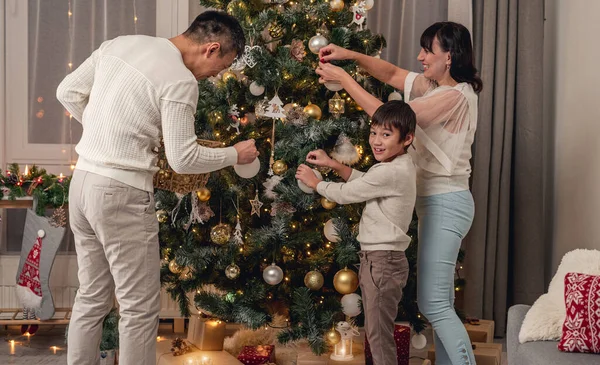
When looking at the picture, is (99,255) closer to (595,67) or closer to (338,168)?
(338,168)

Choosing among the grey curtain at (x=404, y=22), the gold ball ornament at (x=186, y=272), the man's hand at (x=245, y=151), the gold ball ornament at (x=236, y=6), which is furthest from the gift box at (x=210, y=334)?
the grey curtain at (x=404, y=22)

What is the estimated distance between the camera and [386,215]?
7.89ft

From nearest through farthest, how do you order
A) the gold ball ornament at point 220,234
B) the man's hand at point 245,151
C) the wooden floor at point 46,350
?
the man's hand at point 245,151 < the gold ball ornament at point 220,234 < the wooden floor at point 46,350

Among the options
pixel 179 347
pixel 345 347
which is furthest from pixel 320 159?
pixel 179 347

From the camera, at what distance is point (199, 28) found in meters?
2.18

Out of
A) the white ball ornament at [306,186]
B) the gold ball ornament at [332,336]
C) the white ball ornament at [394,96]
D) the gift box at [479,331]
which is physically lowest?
the gift box at [479,331]

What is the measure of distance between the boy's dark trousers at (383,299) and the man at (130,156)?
25.2 inches

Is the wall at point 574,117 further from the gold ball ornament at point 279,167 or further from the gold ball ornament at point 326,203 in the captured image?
the gold ball ornament at point 279,167

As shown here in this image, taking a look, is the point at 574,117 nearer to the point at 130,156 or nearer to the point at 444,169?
the point at 444,169

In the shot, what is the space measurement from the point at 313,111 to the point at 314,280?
0.67 metres

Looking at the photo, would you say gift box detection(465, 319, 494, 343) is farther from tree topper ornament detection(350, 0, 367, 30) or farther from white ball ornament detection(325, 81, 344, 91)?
tree topper ornament detection(350, 0, 367, 30)

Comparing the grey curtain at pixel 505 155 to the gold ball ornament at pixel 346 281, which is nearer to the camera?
the gold ball ornament at pixel 346 281

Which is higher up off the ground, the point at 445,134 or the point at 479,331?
the point at 445,134

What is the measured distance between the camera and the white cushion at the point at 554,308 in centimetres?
238
